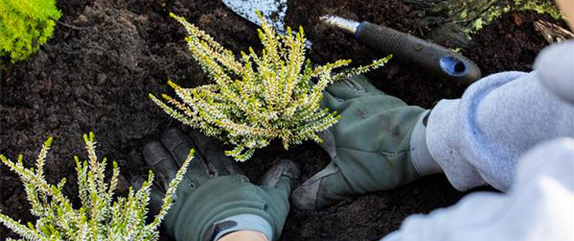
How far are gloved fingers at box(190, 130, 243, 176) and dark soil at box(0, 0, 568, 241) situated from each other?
0.24ft

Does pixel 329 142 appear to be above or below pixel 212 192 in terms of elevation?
above

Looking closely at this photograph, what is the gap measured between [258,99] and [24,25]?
0.83 m

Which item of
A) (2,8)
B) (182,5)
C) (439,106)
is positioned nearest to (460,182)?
(439,106)

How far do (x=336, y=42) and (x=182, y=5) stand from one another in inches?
24.3

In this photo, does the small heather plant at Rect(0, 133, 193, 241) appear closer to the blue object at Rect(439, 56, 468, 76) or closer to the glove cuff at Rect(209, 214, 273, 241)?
the glove cuff at Rect(209, 214, 273, 241)

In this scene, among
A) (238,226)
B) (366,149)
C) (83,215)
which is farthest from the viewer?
(366,149)

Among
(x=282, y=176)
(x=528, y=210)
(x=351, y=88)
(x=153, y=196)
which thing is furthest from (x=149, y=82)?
(x=528, y=210)

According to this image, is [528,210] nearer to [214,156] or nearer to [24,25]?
[214,156]

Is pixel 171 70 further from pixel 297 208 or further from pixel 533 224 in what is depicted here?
pixel 533 224

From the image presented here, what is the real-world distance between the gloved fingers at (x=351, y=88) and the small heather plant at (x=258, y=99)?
0.13 m

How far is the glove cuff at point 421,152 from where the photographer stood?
5.42ft

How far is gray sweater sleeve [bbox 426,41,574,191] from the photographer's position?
3.91ft

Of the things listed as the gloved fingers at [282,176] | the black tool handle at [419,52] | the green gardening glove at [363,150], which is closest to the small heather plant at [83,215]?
the gloved fingers at [282,176]

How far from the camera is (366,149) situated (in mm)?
1799
